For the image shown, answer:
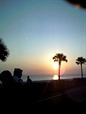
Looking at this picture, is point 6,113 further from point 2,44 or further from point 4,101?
point 2,44

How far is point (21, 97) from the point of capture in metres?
10.5

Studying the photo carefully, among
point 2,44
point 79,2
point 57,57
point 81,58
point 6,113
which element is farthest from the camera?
point 81,58

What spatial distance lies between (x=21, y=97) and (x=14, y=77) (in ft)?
3.94

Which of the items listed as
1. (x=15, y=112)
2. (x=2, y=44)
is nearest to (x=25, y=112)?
(x=15, y=112)

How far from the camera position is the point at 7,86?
9.69 m

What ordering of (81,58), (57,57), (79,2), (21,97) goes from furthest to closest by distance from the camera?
(81,58), (57,57), (21,97), (79,2)

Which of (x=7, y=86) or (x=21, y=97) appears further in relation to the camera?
(x=21, y=97)

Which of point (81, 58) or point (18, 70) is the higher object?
point (81, 58)

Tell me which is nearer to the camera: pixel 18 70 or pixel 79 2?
pixel 79 2

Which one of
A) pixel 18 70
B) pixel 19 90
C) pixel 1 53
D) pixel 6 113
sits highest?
pixel 1 53

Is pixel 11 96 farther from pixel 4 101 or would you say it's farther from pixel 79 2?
pixel 79 2

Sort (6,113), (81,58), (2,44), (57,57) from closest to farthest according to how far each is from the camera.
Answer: (6,113)
(2,44)
(57,57)
(81,58)

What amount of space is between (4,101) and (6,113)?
2.76m

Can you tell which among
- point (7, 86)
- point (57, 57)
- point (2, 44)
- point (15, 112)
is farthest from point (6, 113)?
point (57, 57)
